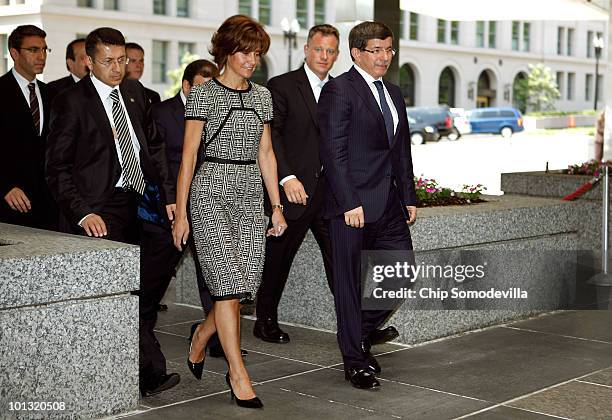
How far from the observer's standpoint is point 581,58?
9806 cm

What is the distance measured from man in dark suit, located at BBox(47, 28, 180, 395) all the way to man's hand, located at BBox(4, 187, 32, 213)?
5.89ft

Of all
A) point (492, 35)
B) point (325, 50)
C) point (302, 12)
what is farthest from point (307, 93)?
point (492, 35)

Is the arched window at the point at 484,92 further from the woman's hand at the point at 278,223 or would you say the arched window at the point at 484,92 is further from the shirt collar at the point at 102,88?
the shirt collar at the point at 102,88

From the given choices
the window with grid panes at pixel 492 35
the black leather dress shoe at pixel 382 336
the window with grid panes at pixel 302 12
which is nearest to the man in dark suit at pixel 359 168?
the black leather dress shoe at pixel 382 336

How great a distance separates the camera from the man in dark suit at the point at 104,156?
6082 mm

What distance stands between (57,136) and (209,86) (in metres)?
0.95

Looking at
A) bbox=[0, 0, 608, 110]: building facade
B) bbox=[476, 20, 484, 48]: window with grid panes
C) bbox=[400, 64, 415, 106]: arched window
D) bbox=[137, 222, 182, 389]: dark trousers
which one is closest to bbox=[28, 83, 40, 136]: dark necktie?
bbox=[137, 222, 182, 389]: dark trousers

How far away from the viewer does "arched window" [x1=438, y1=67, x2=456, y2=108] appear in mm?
82562

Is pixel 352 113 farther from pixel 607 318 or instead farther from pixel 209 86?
pixel 607 318

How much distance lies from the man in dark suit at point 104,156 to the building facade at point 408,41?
1543 inches

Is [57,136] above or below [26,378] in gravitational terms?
above

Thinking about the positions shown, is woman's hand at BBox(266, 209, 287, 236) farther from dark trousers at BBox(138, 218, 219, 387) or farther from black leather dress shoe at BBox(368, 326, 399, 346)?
black leather dress shoe at BBox(368, 326, 399, 346)

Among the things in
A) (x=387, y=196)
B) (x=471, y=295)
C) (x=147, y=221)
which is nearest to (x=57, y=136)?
(x=147, y=221)

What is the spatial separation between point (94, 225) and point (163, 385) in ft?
3.59
